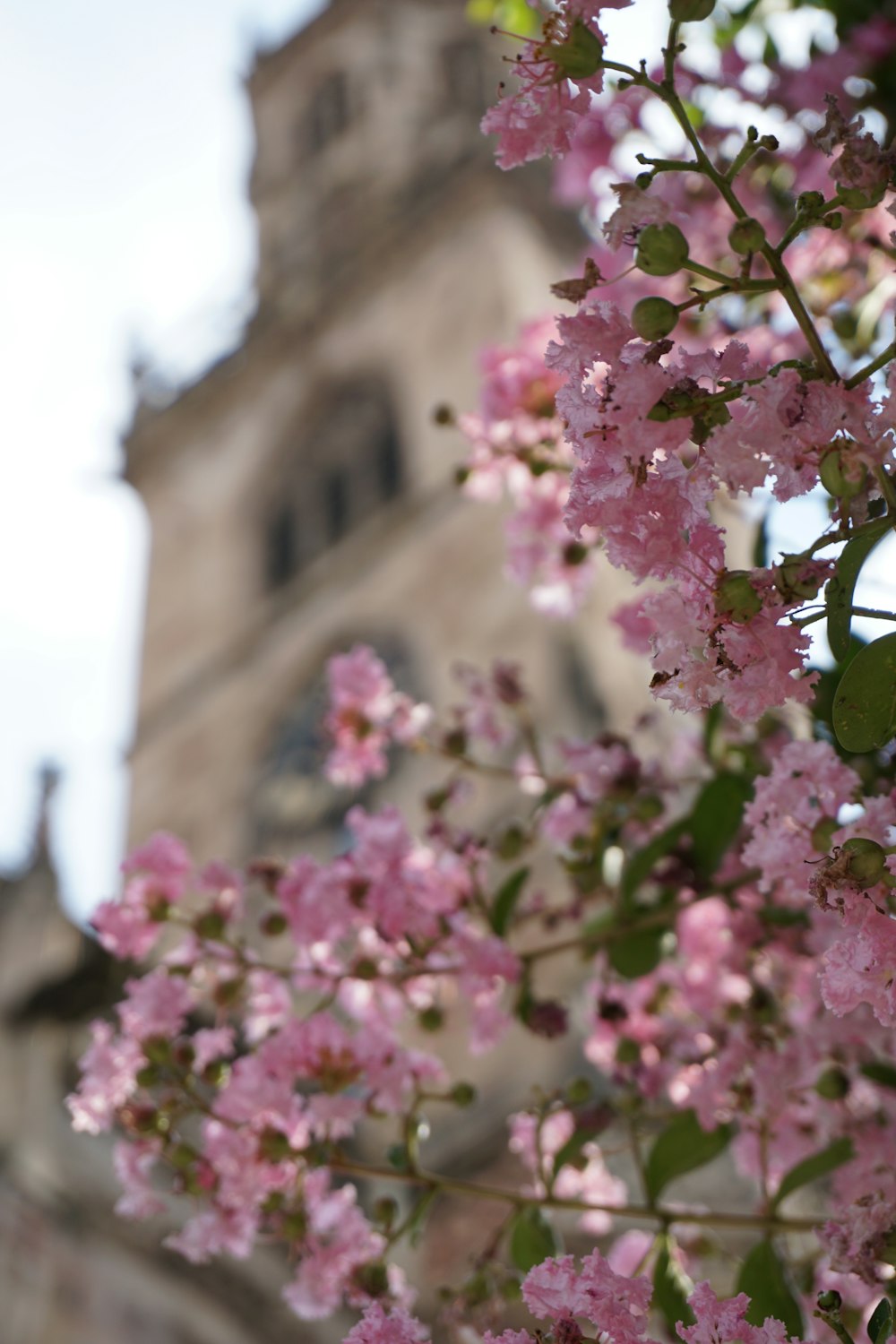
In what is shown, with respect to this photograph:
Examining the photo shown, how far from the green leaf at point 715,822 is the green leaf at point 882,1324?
1.00 metres

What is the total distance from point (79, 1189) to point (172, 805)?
528 centimetres

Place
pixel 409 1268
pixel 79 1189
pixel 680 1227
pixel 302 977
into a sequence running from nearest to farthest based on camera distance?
pixel 302 977 < pixel 680 1227 < pixel 79 1189 < pixel 409 1268

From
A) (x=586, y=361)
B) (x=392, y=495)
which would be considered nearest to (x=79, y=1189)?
(x=586, y=361)

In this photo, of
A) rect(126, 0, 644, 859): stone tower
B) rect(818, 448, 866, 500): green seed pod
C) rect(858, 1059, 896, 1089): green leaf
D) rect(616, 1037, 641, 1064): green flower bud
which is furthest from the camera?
rect(126, 0, 644, 859): stone tower

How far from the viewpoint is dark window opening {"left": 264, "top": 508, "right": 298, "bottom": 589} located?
12.3m

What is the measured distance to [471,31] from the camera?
1730 cm

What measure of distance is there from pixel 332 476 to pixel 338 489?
Result: 0.80ft

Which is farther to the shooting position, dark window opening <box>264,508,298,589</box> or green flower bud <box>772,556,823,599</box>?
dark window opening <box>264,508,298,589</box>

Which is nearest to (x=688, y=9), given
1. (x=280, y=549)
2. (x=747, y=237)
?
(x=747, y=237)

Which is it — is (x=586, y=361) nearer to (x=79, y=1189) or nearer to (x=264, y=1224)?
(x=264, y=1224)

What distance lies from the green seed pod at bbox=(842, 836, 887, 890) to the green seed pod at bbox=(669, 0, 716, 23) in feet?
2.32

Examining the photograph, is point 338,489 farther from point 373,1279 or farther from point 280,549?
point 373,1279

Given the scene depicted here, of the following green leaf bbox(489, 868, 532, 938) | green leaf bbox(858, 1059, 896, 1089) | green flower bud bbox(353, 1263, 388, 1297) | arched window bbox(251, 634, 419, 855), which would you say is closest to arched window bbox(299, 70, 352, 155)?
arched window bbox(251, 634, 419, 855)

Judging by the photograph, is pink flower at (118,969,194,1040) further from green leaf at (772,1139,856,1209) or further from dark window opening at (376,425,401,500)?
dark window opening at (376,425,401,500)
